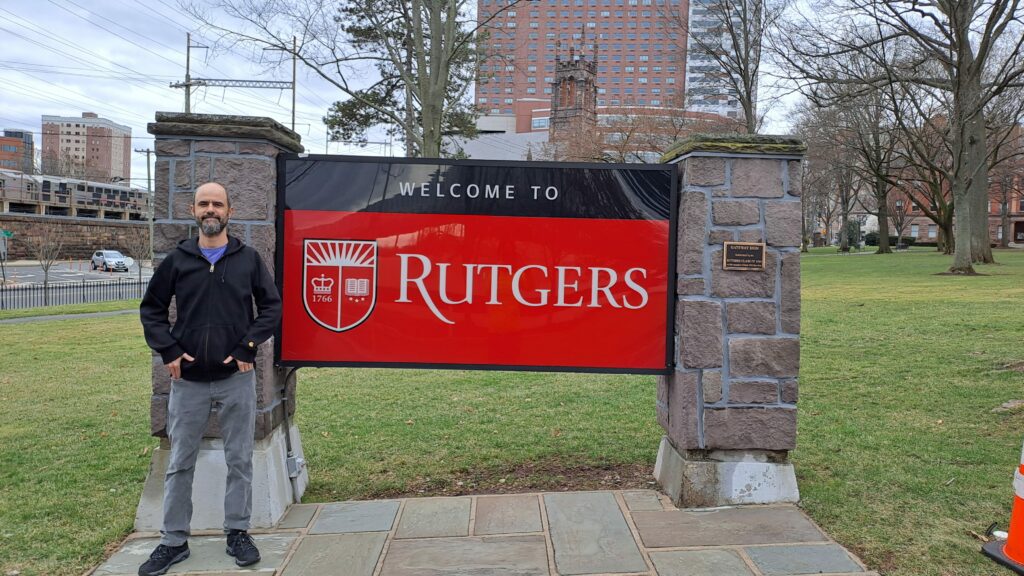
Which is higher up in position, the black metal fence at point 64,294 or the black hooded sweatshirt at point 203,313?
the black hooded sweatshirt at point 203,313

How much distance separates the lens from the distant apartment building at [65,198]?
64125 millimetres

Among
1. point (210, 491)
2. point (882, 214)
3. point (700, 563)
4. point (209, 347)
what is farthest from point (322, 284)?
point (882, 214)

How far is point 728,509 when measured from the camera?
161 inches

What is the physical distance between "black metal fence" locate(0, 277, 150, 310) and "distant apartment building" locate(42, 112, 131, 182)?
66.1 metres

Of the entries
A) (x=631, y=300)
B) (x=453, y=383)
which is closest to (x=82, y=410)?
(x=453, y=383)

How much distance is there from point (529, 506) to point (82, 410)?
518cm

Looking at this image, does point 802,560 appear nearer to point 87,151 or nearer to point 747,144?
point 747,144

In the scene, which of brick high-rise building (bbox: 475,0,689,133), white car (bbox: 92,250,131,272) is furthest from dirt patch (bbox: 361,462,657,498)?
brick high-rise building (bbox: 475,0,689,133)

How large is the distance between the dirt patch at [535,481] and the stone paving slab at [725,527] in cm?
58

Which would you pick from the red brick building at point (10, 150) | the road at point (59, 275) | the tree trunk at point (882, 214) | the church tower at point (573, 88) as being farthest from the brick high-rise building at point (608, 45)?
the tree trunk at point (882, 214)

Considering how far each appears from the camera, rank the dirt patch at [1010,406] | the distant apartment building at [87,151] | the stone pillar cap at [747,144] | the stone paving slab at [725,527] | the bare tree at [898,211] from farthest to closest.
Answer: the distant apartment building at [87,151] < the bare tree at [898,211] < the dirt patch at [1010,406] < the stone pillar cap at [747,144] < the stone paving slab at [725,527]

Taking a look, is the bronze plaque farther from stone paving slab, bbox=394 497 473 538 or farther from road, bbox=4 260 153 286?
road, bbox=4 260 153 286

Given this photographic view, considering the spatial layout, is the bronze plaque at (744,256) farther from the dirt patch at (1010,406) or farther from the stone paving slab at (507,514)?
the dirt patch at (1010,406)

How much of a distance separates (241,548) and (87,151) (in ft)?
428
